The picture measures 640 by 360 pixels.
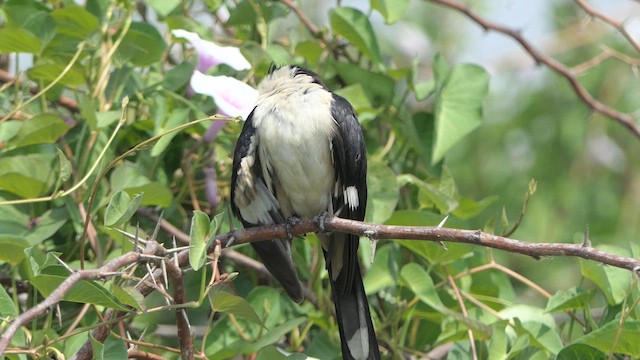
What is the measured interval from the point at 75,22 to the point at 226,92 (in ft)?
1.78

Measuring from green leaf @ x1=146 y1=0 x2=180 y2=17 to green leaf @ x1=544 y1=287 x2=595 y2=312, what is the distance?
1.53 metres

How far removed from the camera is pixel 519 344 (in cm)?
263

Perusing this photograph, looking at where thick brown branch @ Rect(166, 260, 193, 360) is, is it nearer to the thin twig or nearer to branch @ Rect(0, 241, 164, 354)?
branch @ Rect(0, 241, 164, 354)

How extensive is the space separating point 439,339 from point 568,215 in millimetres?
1973

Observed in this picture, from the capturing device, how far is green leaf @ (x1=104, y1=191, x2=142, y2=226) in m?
2.03

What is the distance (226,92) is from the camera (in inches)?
112

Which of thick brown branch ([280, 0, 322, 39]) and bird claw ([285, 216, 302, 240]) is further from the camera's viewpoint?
thick brown branch ([280, 0, 322, 39])

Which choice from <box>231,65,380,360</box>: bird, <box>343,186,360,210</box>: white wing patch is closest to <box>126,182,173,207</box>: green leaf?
<box>231,65,380,360</box>: bird

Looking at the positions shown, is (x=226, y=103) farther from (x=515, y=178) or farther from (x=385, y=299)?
(x=515, y=178)

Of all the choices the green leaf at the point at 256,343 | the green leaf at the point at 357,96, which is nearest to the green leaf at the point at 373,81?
the green leaf at the point at 357,96

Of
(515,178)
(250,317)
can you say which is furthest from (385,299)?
(515,178)

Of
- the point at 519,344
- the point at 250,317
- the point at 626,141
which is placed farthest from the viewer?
the point at 626,141

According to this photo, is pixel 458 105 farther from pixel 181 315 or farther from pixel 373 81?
pixel 181 315

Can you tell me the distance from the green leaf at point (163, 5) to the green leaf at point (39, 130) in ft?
1.95
